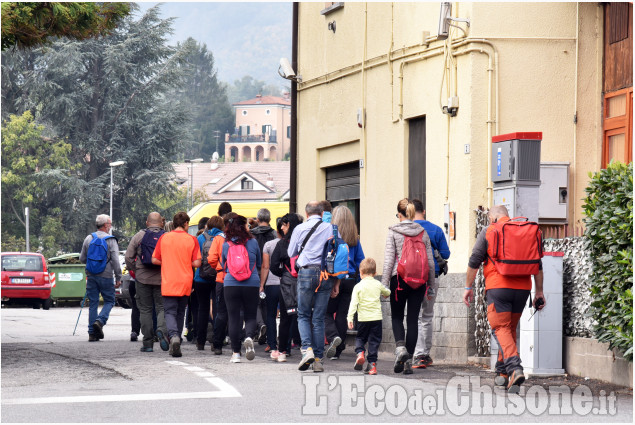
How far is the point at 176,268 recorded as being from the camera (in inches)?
567

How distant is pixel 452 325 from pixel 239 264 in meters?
2.92

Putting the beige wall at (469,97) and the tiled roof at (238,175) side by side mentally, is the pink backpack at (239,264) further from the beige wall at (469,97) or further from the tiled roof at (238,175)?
the tiled roof at (238,175)

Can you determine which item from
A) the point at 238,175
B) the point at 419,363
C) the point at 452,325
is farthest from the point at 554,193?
the point at 238,175

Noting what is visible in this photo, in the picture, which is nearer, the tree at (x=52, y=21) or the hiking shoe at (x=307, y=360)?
the hiking shoe at (x=307, y=360)

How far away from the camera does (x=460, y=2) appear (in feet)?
48.1

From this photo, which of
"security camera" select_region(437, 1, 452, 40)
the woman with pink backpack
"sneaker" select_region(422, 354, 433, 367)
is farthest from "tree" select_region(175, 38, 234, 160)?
"sneaker" select_region(422, 354, 433, 367)

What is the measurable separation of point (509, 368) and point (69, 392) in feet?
13.0

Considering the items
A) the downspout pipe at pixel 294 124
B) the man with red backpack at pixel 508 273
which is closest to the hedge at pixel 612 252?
the man with red backpack at pixel 508 273

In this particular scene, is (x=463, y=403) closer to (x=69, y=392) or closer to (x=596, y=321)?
(x=596, y=321)

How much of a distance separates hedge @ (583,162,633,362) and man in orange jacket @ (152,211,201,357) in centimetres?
534

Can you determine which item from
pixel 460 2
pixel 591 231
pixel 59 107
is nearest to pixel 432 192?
pixel 460 2

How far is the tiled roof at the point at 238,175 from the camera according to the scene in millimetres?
131750

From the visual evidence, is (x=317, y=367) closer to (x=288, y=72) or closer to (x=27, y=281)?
(x=288, y=72)

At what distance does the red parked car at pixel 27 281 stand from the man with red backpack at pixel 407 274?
22.4 m
